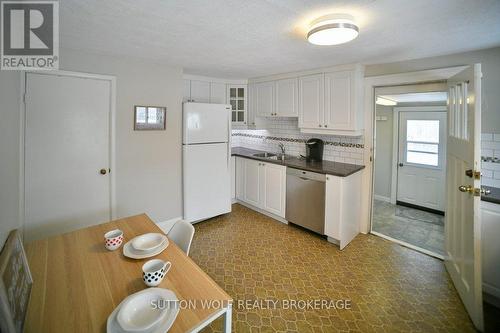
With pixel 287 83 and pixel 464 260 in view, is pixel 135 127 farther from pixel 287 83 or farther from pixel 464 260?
pixel 464 260

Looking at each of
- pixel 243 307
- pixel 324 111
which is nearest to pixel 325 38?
pixel 324 111

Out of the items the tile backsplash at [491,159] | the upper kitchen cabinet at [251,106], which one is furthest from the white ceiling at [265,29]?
the upper kitchen cabinet at [251,106]

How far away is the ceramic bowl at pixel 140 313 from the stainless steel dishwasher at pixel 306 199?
242 centimetres

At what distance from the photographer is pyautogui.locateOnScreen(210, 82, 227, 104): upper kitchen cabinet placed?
13.8 ft

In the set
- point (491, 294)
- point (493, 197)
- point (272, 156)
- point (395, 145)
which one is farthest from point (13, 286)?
point (395, 145)

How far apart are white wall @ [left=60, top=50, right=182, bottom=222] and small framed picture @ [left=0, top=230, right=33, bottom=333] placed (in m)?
1.87

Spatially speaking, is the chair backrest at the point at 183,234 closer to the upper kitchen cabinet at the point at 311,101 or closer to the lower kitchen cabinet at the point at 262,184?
the lower kitchen cabinet at the point at 262,184

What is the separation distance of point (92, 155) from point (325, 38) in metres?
2.67

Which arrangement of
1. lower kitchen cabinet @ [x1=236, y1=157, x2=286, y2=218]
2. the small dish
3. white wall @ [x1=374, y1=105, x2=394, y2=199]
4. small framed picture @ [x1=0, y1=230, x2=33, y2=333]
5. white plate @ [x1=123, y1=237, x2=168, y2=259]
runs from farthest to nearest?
white wall @ [x1=374, y1=105, x2=394, y2=199] < lower kitchen cabinet @ [x1=236, y1=157, x2=286, y2=218] < the small dish < white plate @ [x1=123, y1=237, x2=168, y2=259] < small framed picture @ [x1=0, y1=230, x2=33, y2=333]

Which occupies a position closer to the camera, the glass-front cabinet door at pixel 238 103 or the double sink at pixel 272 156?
the double sink at pixel 272 156

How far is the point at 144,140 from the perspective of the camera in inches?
122

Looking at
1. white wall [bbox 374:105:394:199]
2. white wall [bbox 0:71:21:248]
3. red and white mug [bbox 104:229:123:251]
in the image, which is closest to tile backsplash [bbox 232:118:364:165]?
white wall [bbox 374:105:394:199]

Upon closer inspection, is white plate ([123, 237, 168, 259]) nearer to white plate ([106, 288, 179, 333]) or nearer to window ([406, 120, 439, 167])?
white plate ([106, 288, 179, 333])

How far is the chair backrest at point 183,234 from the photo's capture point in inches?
68.0
